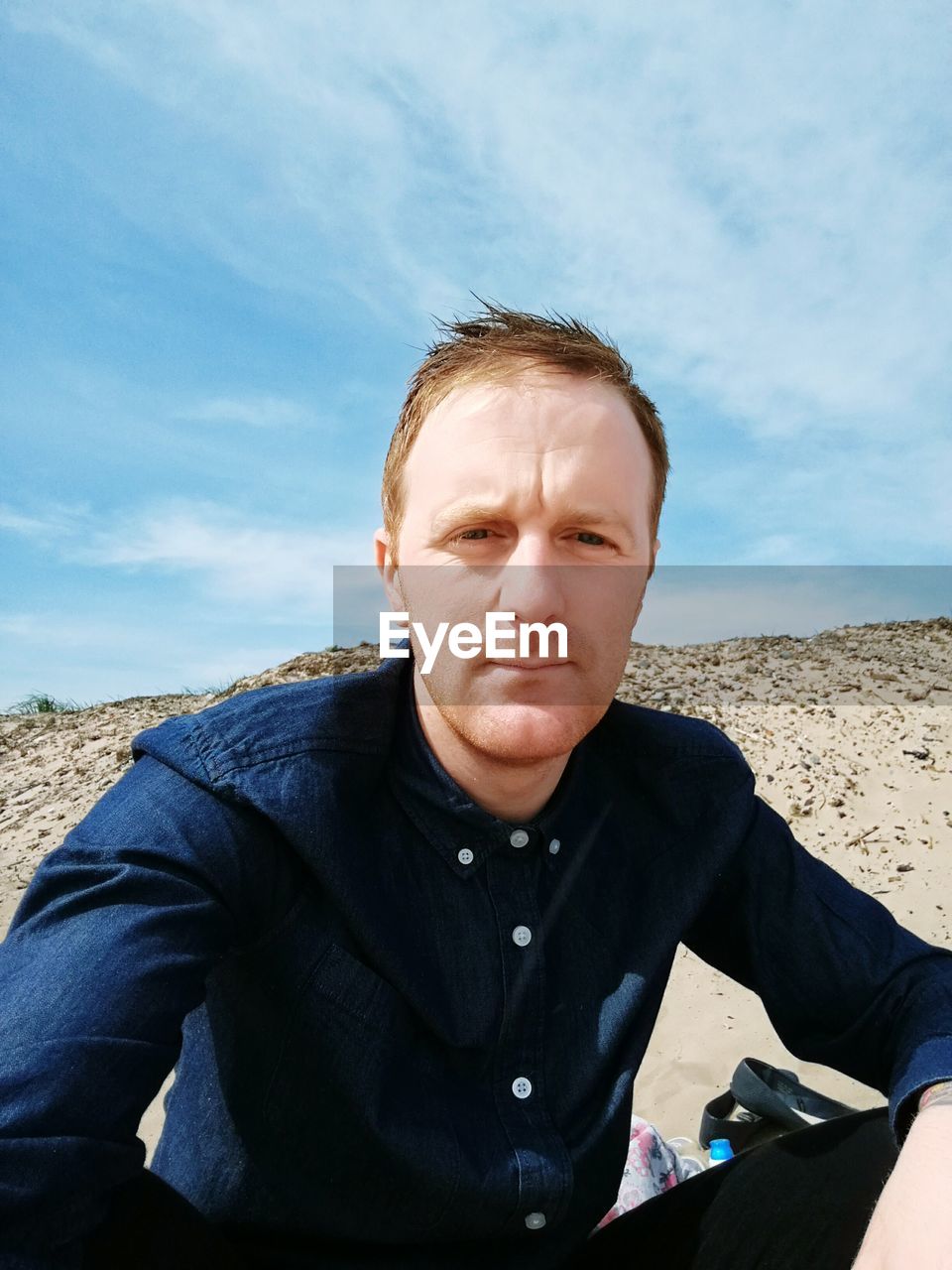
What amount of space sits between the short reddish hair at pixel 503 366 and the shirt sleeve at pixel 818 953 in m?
0.80

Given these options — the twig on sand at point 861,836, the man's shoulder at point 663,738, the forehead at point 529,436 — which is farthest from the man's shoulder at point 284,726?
the twig on sand at point 861,836

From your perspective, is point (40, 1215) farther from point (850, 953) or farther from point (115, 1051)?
point (850, 953)

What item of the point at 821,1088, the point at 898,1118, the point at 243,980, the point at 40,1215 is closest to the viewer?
the point at 40,1215

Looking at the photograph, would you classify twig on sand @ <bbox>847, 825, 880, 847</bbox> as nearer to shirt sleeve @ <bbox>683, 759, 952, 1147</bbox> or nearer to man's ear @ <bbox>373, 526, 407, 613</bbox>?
shirt sleeve @ <bbox>683, 759, 952, 1147</bbox>

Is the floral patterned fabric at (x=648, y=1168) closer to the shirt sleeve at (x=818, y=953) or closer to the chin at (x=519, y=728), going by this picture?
the shirt sleeve at (x=818, y=953)

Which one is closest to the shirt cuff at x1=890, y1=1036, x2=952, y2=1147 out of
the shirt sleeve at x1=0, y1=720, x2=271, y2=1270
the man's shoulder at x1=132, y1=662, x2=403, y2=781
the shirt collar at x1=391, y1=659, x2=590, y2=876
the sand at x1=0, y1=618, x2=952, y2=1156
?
the shirt collar at x1=391, y1=659, x2=590, y2=876

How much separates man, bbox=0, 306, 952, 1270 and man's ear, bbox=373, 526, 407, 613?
0.02m

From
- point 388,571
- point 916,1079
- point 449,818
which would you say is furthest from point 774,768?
point 449,818

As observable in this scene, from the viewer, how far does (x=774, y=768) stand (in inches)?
267

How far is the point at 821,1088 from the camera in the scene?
13.0 ft

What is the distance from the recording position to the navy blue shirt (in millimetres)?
1317

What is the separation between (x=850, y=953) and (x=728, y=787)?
0.43m

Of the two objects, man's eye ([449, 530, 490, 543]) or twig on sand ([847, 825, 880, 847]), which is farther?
twig on sand ([847, 825, 880, 847])

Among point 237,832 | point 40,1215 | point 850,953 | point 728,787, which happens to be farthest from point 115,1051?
point 850,953
